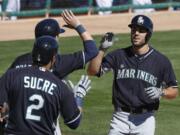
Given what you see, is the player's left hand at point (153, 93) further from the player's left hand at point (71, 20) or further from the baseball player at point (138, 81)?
the player's left hand at point (71, 20)

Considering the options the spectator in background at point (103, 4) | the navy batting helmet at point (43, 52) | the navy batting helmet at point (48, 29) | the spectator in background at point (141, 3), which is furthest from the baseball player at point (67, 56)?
the spectator in background at point (141, 3)

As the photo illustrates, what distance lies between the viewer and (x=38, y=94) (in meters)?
5.77

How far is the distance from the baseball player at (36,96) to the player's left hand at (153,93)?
1674mm

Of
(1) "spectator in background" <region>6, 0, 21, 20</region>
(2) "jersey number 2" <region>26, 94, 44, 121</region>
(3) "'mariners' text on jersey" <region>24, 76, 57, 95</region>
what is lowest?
(1) "spectator in background" <region>6, 0, 21, 20</region>

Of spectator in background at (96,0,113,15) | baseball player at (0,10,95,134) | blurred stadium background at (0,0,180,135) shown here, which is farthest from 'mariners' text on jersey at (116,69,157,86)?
spectator in background at (96,0,113,15)

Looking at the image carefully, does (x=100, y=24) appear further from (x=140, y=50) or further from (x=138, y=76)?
(x=138, y=76)

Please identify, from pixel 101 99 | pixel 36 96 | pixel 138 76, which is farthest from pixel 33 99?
pixel 101 99

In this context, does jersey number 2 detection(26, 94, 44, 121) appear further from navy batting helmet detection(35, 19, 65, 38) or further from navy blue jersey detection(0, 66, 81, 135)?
navy batting helmet detection(35, 19, 65, 38)

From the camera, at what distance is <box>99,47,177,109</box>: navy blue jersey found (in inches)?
298

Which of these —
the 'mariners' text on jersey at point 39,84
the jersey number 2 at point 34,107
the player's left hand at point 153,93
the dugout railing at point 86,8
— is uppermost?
the 'mariners' text on jersey at point 39,84

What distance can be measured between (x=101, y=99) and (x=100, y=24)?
8601 millimetres

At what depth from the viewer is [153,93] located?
736 centimetres

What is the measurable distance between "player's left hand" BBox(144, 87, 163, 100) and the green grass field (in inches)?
120

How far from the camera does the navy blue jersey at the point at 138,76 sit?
298 inches
